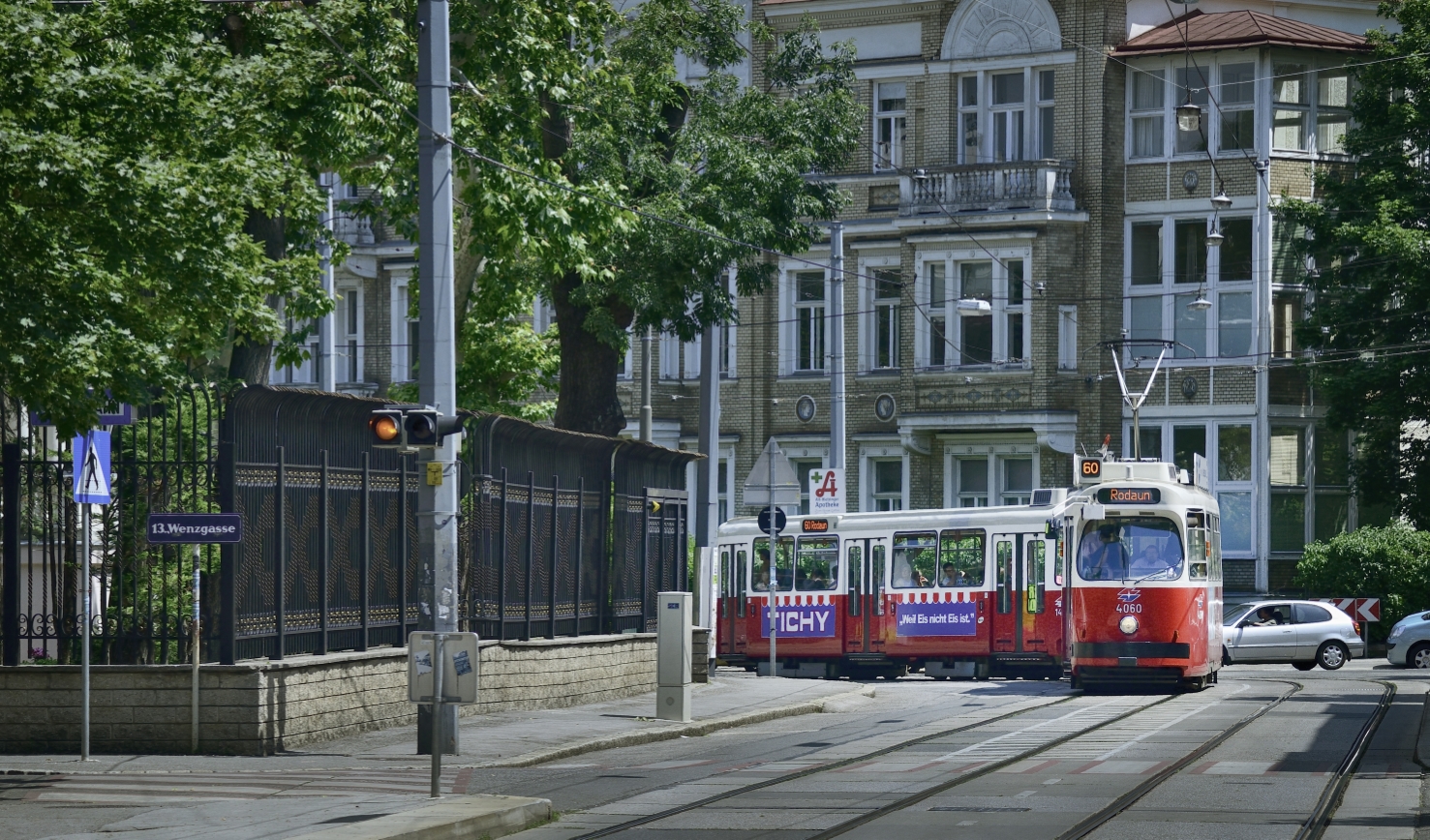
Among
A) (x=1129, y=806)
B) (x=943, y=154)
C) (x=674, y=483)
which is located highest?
(x=943, y=154)

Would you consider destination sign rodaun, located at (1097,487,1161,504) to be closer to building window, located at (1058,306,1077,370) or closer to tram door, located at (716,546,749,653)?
tram door, located at (716,546,749,653)

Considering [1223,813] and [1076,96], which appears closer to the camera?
[1223,813]

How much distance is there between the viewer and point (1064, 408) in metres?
44.3

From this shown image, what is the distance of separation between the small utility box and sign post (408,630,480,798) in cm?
751

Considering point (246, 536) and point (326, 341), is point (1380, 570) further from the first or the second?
point (246, 536)

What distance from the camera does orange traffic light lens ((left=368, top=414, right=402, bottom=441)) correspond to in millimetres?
15805

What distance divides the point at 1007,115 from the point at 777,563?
14566 millimetres

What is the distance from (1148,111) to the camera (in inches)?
1750

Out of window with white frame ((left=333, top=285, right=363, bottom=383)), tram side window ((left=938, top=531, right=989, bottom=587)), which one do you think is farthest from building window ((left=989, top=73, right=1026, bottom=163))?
window with white frame ((left=333, top=285, right=363, bottom=383))

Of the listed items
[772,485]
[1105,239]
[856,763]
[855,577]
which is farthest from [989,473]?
[856,763]

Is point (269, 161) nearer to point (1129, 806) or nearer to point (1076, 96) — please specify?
point (1129, 806)

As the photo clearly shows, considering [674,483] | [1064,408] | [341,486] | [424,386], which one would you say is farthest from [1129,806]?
[1064,408]

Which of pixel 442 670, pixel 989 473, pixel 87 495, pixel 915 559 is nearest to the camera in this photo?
pixel 442 670

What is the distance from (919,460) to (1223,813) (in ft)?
107
